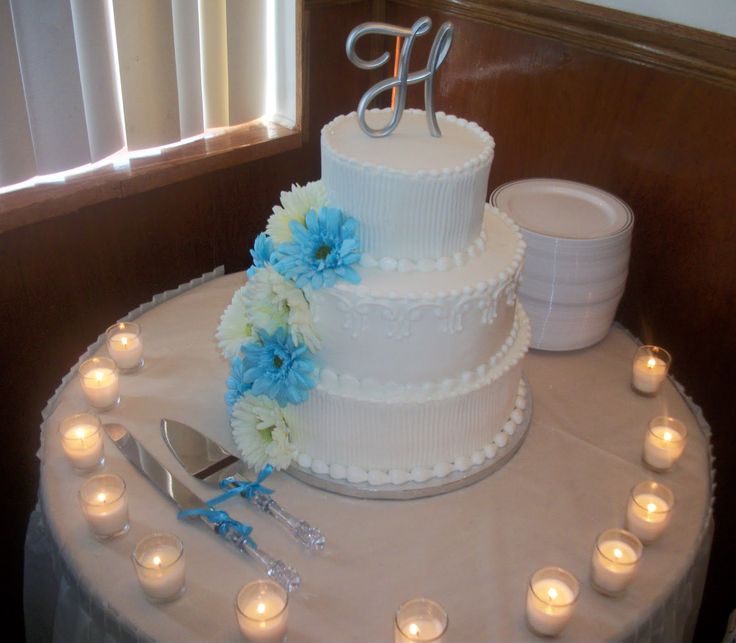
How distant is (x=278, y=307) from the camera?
1.32m

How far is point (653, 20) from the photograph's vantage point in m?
1.71

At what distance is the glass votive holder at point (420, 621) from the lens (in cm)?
107

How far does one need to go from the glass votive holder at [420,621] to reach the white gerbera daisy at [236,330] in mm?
545

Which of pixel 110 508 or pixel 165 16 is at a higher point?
pixel 165 16

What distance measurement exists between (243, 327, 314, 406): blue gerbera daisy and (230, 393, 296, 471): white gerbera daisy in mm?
55

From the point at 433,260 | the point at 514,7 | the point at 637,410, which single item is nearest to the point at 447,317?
the point at 433,260

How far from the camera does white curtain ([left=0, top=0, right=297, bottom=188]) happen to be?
5.42 ft

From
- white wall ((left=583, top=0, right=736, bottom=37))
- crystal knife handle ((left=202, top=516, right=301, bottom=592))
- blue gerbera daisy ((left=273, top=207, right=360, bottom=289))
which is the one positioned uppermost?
white wall ((left=583, top=0, right=736, bottom=37))

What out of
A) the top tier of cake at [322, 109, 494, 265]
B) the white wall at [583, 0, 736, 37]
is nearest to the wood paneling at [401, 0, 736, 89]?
the white wall at [583, 0, 736, 37]

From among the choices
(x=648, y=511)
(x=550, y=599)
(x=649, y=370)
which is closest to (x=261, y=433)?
(x=550, y=599)

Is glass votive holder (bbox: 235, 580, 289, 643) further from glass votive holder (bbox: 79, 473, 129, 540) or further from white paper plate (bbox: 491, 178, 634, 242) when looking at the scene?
white paper plate (bbox: 491, 178, 634, 242)

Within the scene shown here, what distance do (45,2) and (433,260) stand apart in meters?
1.01

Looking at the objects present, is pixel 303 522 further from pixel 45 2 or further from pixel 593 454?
pixel 45 2

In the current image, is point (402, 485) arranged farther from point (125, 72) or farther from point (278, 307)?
point (125, 72)
